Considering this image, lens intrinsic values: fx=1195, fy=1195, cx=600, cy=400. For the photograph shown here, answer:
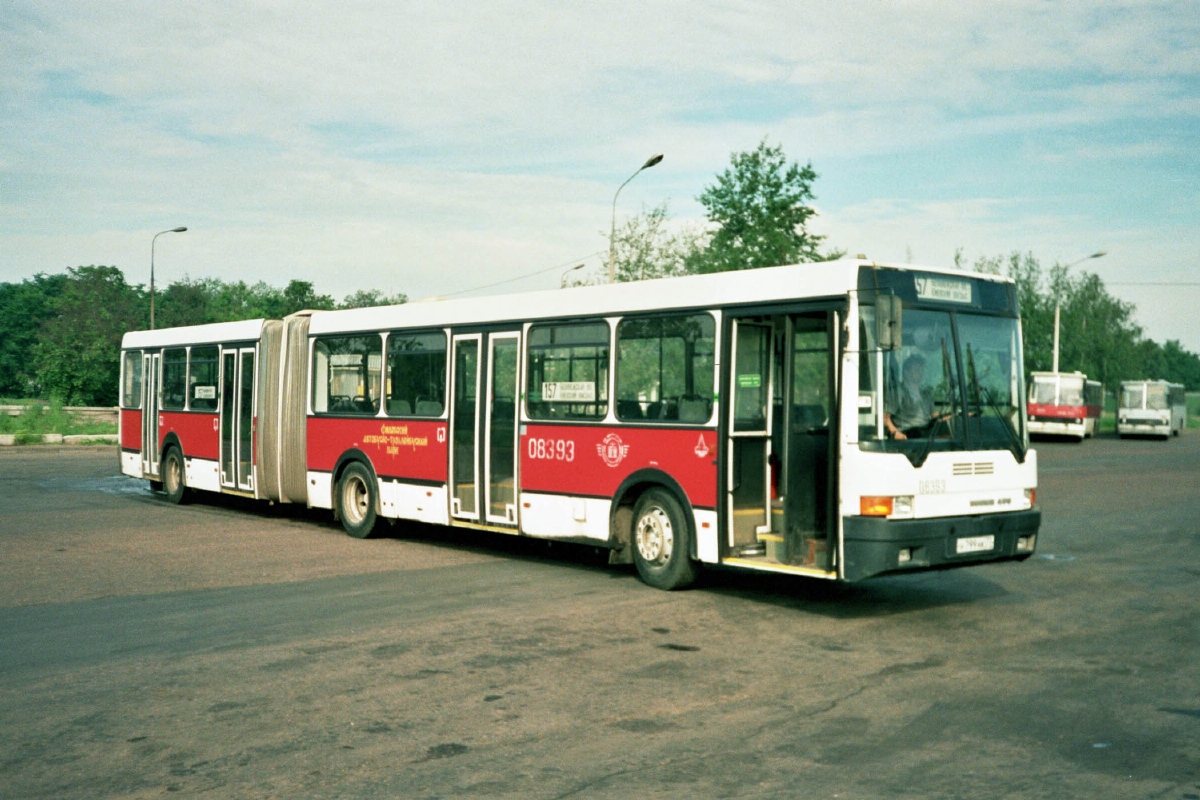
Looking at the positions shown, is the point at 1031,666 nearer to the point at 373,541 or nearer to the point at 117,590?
the point at 117,590

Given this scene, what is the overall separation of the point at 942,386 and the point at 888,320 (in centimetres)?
97

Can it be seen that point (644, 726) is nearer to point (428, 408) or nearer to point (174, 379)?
point (428, 408)

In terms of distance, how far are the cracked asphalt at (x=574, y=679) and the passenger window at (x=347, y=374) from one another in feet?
7.85

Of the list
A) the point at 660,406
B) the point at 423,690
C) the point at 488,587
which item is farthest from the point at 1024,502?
the point at 423,690

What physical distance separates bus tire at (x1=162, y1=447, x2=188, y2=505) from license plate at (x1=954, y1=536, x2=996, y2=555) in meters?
13.8

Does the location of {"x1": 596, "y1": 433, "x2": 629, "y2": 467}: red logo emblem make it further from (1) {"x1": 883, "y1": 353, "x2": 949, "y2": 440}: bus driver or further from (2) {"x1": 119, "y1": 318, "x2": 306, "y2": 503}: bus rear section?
(2) {"x1": 119, "y1": 318, "x2": 306, "y2": 503}: bus rear section

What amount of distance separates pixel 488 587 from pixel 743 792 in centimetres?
622

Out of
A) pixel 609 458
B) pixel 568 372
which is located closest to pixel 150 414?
pixel 568 372

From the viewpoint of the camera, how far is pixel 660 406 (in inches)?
444

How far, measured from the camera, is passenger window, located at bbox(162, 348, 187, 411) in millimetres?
19656

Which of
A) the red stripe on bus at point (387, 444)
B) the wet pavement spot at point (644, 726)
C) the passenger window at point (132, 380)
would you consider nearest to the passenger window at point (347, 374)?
the red stripe on bus at point (387, 444)

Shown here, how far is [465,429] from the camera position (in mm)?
13789

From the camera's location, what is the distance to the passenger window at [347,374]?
15.4 metres

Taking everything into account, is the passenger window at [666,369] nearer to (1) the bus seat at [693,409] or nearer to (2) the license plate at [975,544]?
(1) the bus seat at [693,409]
